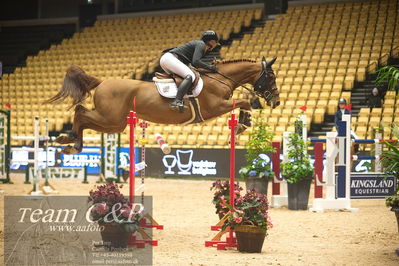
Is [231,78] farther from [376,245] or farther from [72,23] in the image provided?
[72,23]

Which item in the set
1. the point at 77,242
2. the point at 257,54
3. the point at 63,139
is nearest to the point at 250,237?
the point at 77,242

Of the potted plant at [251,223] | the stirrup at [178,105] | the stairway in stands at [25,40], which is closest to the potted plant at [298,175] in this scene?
the stirrup at [178,105]

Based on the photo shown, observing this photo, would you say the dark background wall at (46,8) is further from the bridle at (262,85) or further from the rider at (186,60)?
the rider at (186,60)

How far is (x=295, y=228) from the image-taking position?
7.45m

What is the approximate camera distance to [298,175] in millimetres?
9430

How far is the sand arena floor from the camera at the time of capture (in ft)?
17.6

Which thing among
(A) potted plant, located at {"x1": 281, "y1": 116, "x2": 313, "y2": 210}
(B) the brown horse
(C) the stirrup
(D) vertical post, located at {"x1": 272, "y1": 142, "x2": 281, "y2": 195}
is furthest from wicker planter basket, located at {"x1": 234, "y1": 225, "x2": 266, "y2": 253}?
(D) vertical post, located at {"x1": 272, "y1": 142, "x2": 281, "y2": 195}

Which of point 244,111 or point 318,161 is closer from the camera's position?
point 244,111

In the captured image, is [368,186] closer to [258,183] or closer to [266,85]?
[258,183]

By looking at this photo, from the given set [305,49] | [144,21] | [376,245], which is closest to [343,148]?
[376,245]

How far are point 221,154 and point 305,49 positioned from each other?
488cm

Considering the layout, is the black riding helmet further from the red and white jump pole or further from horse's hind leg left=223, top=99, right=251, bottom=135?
the red and white jump pole

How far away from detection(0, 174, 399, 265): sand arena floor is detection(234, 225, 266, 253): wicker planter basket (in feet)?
0.32

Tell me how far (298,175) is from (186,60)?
10.2 feet
